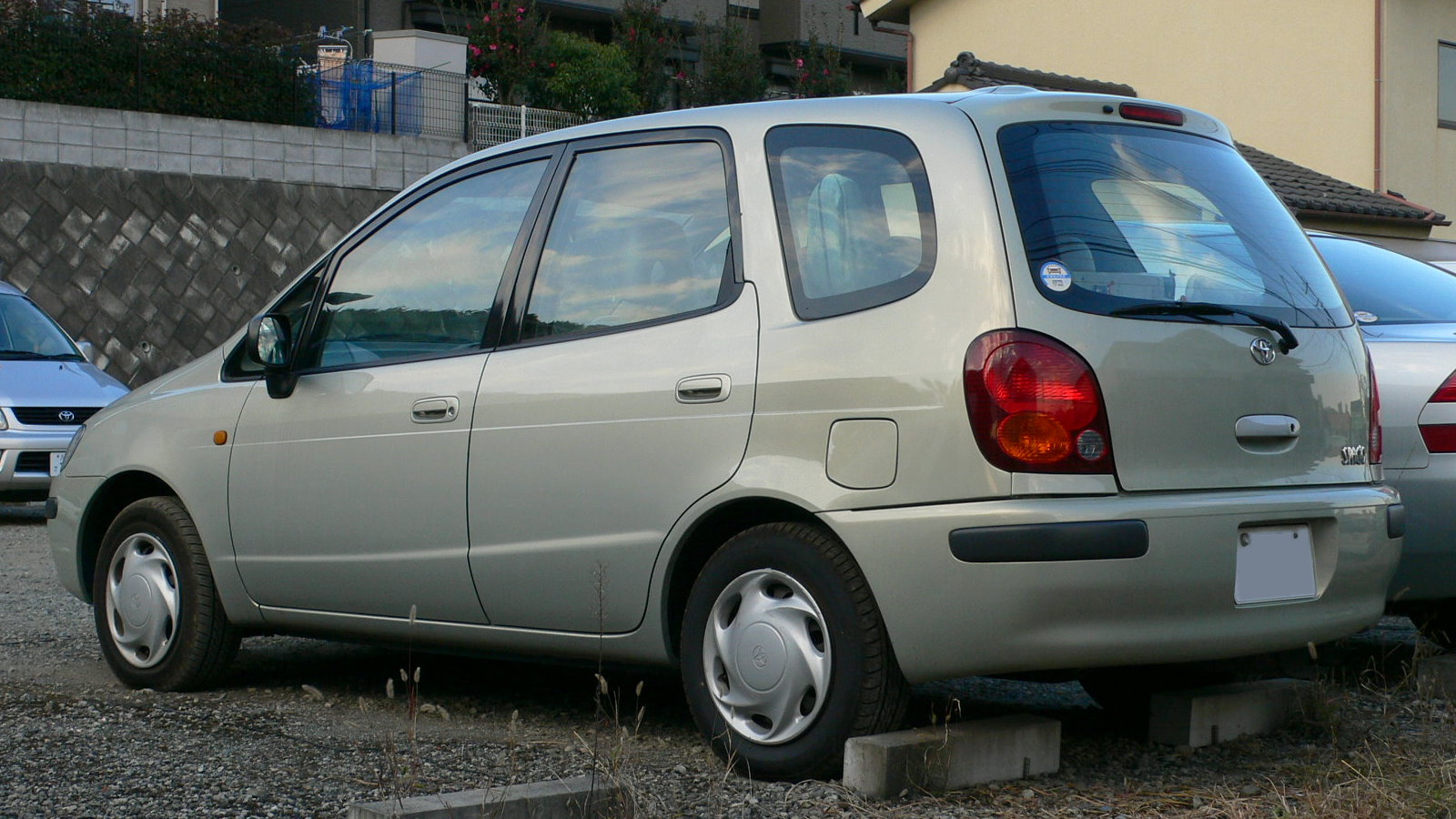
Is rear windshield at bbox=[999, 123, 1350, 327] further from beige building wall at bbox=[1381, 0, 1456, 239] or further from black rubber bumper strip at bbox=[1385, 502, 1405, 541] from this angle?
beige building wall at bbox=[1381, 0, 1456, 239]

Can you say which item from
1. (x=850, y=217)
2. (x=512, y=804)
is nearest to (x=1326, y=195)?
(x=850, y=217)

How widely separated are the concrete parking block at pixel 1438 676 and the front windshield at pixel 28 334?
10552 millimetres

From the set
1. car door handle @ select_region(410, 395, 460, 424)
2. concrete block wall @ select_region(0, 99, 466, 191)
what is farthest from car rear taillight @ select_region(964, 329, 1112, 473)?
concrete block wall @ select_region(0, 99, 466, 191)

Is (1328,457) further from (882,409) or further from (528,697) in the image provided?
(528,697)

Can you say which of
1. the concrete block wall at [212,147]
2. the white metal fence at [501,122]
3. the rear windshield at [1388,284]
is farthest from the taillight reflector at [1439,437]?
the white metal fence at [501,122]

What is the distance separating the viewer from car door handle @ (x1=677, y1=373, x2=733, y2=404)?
4039mm

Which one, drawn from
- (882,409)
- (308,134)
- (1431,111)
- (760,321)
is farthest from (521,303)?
(1431,111)

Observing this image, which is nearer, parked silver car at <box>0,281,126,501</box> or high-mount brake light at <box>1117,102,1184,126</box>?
high-mount brake light at <box>1117,102,1184,126</box>

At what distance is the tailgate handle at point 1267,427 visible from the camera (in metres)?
3.89

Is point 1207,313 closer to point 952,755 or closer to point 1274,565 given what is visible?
point 1274,565

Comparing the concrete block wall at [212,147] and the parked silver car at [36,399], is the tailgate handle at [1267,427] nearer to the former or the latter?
the parked silver car at [36,399]

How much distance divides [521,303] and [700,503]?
0.92 m

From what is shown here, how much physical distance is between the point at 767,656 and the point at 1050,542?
76cm

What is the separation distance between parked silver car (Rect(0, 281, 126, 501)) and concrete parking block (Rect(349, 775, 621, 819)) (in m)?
9.11
